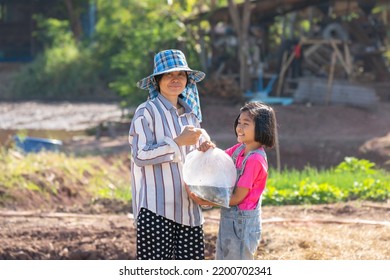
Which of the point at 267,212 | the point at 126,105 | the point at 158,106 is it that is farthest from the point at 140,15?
the point at 158,106

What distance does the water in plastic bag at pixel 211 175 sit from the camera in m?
4.71

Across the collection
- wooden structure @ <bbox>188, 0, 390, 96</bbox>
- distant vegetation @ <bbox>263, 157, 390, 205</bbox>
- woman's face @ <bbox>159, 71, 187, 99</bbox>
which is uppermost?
woman's face @ <bbox>159, 71, 187, 99</bbox>

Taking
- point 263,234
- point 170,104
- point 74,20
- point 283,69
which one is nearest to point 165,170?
point 170,104

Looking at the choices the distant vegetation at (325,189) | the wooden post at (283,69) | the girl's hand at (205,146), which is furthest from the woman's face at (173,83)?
the wooden post at (283,69)

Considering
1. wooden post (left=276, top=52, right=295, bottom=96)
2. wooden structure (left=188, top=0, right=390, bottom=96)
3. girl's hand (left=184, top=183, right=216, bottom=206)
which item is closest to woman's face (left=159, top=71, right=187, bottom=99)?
girl's hand (left=184, top=183, right=216, bottom=206)

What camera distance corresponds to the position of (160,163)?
484 cm

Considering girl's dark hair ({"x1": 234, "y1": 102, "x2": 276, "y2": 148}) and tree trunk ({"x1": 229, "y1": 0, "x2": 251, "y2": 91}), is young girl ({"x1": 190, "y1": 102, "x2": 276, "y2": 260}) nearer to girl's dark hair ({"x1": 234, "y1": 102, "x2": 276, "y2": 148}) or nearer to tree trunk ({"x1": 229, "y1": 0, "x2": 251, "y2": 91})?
girl's dark hair ({"x1": 234, "y1": 102, "x2": 276, "y2": 148})

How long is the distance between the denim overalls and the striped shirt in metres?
0.19

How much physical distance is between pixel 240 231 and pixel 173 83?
0.86 metres

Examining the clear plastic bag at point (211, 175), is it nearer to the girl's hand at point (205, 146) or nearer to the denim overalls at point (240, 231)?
the girl's hand at point (205, 146)

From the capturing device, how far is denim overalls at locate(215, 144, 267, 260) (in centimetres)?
483

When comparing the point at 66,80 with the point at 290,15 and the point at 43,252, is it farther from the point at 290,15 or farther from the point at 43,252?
the point at 43,252

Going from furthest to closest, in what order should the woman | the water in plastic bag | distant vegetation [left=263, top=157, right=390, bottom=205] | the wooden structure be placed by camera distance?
the wooden structure → distant vegetation [left=263, top=157, right=390, bottom=205] → the woman → the water in plastic bag

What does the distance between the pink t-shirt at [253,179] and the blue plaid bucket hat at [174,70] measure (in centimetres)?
48
